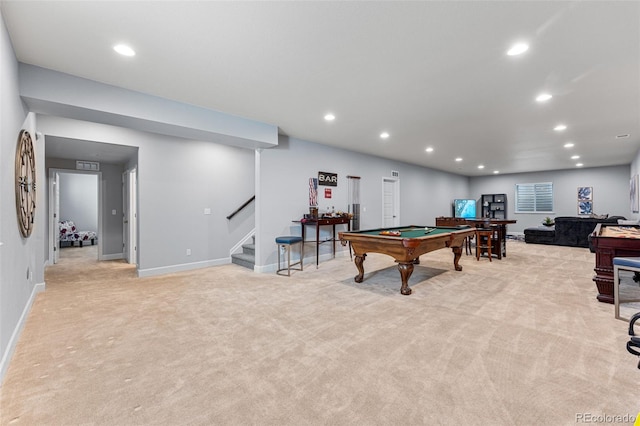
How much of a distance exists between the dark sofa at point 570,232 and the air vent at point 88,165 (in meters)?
12.1

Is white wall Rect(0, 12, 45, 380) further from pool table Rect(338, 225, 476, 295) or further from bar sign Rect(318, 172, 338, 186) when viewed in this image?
bar sign Rect(318, 172, 338, 186)

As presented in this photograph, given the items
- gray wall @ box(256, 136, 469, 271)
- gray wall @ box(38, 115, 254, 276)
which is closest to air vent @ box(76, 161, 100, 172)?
gray wall @ box(38, 115, 254, 276)

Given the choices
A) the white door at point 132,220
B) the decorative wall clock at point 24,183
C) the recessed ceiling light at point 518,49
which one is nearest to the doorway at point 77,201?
the white door at point 132,220

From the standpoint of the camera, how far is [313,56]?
2.69m

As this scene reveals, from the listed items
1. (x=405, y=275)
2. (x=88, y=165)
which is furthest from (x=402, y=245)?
(x=88, y=165)

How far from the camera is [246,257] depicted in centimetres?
576

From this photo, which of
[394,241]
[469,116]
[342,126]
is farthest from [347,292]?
[469,116]

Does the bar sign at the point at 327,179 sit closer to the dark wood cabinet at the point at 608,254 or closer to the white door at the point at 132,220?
the white door at the point at 132,220

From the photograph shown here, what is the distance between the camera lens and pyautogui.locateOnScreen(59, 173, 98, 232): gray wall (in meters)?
9.41

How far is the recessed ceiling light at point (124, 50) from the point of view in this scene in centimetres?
251

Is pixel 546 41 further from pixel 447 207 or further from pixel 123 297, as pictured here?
pixel 447 207

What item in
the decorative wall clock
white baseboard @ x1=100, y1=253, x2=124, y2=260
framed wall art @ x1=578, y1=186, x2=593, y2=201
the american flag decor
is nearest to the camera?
the decorative wall clock

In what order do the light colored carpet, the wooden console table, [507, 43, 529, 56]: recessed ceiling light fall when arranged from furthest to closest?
the wooden console table
[507, 43, 529, 56]: recessed ceiling light
the light colored carpet

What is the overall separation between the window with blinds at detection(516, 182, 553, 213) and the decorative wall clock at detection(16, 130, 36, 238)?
14.1m
